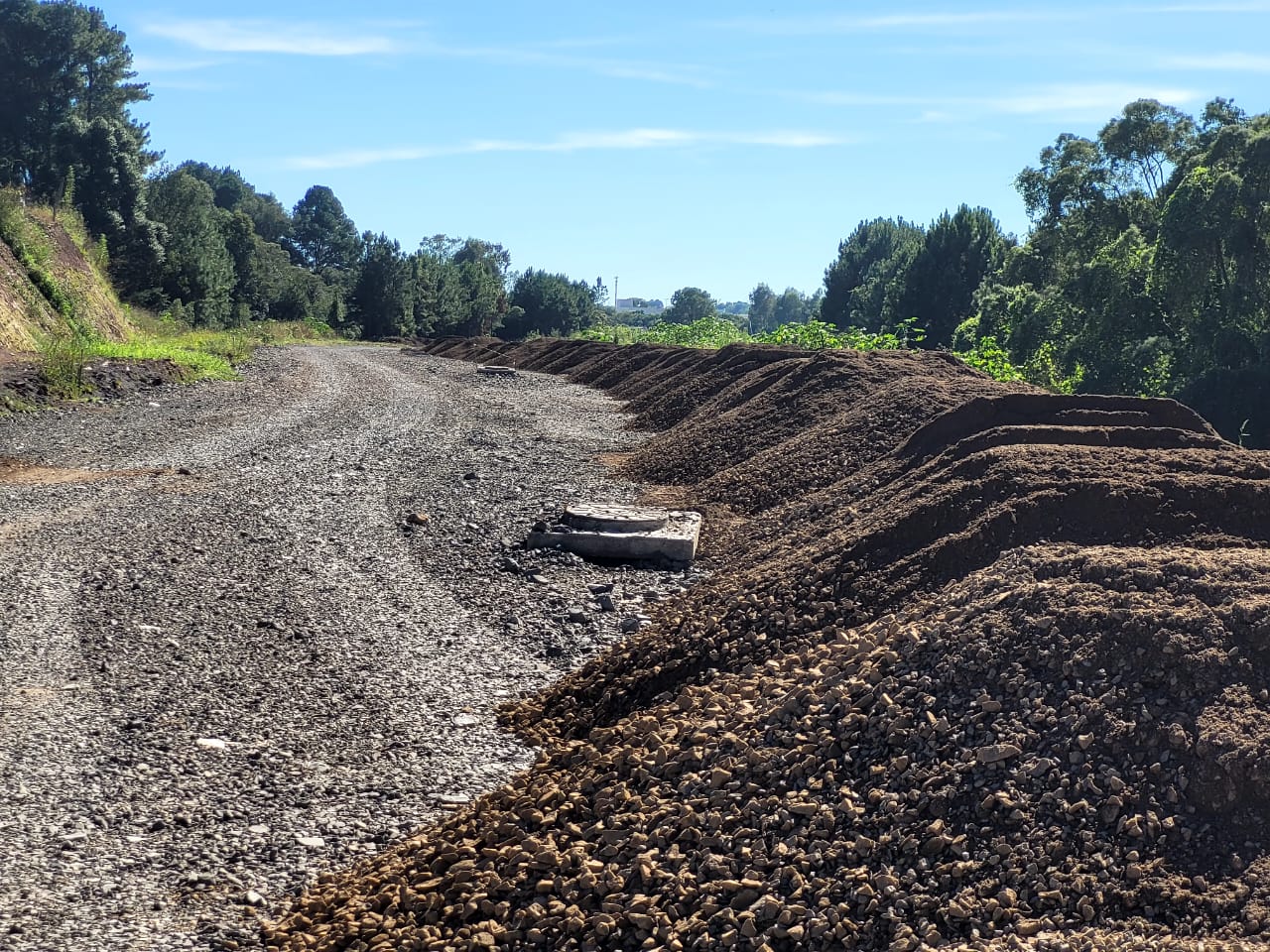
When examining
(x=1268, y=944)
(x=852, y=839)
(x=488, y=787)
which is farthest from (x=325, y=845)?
(x=1268, y=944)

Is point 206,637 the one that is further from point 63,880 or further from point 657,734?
point 657,734

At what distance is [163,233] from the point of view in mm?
46750

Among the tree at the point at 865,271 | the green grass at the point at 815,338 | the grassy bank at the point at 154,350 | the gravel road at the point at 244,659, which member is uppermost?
the tree at the point at 865,271

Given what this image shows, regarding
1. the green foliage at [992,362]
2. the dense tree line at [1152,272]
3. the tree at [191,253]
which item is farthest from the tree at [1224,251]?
the tree at [191,253]

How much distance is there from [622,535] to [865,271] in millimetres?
83443

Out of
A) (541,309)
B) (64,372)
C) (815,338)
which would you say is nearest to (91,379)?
(64,372)

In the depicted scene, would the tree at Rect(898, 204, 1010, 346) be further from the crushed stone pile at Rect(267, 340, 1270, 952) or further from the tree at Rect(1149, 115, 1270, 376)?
the crushed stone pile at Rect(267, 340, 1270, 952)

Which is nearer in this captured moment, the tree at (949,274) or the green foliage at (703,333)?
the green foliage at (703,333)

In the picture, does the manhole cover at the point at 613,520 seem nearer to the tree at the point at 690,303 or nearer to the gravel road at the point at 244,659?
the gravel road at the point at 244,659

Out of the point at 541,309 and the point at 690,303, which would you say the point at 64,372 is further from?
the point at 690,303

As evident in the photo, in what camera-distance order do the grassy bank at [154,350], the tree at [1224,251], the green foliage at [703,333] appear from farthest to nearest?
the green foliage at [703,333] → the tree at [1224,251] → the grassy bank at [154,350]

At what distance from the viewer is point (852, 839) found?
377 centimetres

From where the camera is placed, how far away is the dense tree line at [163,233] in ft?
147

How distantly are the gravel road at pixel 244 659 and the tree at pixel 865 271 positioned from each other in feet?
207
